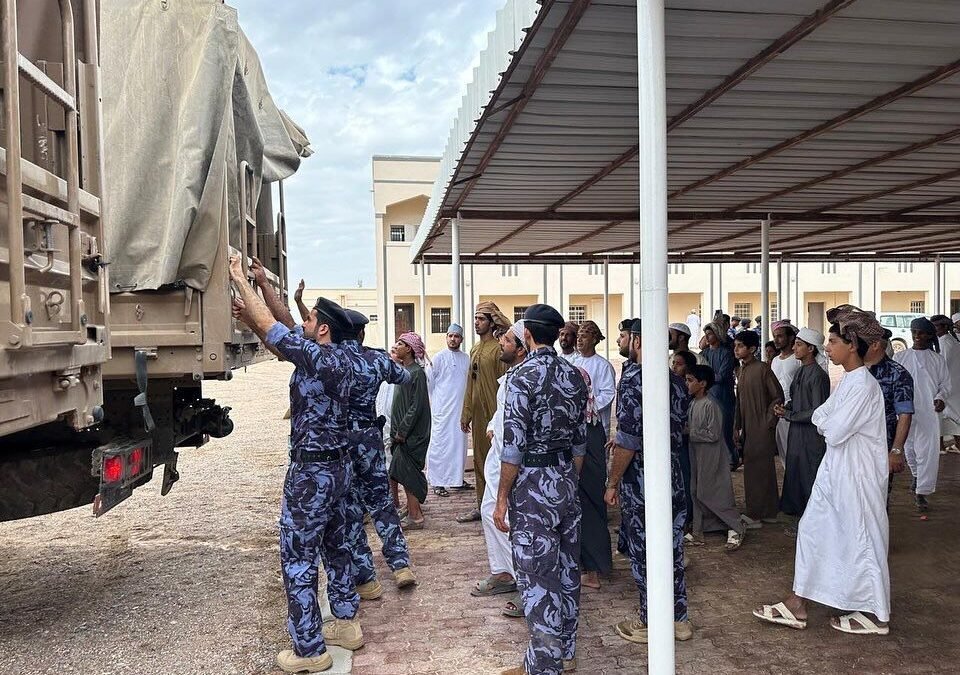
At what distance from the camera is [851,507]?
3641mm

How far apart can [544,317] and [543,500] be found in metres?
→ 0.90

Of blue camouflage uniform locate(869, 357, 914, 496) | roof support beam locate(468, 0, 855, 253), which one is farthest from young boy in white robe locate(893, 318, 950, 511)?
roof support beam locate(468, 0, 855, 253)

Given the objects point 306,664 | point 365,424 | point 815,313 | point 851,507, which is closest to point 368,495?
point 365,424

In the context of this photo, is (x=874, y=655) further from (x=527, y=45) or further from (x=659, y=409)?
(x=527, y=45)

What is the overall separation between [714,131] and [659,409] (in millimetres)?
3642

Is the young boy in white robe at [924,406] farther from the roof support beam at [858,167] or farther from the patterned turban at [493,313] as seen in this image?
the patterned turban at [493,313]

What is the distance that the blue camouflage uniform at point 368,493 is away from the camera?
4379 millimetres

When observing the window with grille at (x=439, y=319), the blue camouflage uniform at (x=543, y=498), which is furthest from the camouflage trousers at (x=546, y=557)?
the window with grille at (x=439, y=319)

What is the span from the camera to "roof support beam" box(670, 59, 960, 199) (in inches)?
172

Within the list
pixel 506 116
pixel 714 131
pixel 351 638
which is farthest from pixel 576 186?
pixel 351 638

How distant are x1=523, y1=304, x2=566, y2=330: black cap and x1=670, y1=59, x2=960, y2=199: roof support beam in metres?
2.97

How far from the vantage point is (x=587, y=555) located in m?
4.55

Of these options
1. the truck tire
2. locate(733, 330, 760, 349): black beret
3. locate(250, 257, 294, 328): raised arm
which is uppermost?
locate(250, 257, 294, 328): raised arm

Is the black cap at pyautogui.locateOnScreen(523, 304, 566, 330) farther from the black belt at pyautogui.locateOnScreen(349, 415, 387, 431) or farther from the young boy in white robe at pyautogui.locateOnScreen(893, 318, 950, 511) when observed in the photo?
the young boy in white robe at pyautogui.locateOnScreen(893, 318, 950, 511)
